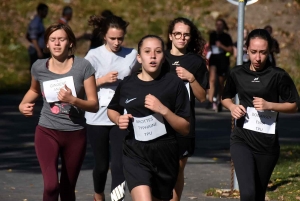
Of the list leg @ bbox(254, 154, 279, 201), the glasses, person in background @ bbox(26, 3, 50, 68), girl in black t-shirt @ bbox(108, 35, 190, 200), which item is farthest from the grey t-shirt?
person in background @ bbox(26, 3, 50, 68)

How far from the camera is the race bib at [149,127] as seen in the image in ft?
21.8

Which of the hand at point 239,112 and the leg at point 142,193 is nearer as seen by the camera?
the leg at point 142,193

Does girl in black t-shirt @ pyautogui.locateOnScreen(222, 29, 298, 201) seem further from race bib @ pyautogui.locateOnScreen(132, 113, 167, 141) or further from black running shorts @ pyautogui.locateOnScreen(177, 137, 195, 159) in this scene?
race bib @ pyautogui.locateOnScreen(132, 113, 167, 141)

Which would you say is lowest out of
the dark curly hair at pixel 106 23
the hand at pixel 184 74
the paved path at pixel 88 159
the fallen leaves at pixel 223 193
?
the paved path at pixel 88 159

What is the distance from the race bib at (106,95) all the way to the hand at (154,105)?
2.09m

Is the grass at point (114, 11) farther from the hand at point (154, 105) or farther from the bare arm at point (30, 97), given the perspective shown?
the hand at point (154, 105)

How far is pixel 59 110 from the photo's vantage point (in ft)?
24.2

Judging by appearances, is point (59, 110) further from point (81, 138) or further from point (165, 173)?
point (165, 173)

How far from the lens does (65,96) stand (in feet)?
23.0

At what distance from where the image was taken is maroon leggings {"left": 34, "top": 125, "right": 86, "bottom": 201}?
7305mm

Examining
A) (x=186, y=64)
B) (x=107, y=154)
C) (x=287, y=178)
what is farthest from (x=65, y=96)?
(x=287, y=178)

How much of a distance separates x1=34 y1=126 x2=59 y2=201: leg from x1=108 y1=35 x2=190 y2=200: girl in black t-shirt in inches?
30.2

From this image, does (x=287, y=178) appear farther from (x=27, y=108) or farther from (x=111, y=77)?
(x=27, y=108)

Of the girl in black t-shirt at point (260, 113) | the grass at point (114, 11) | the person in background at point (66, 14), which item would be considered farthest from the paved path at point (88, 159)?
the grass at point (114, 11)
